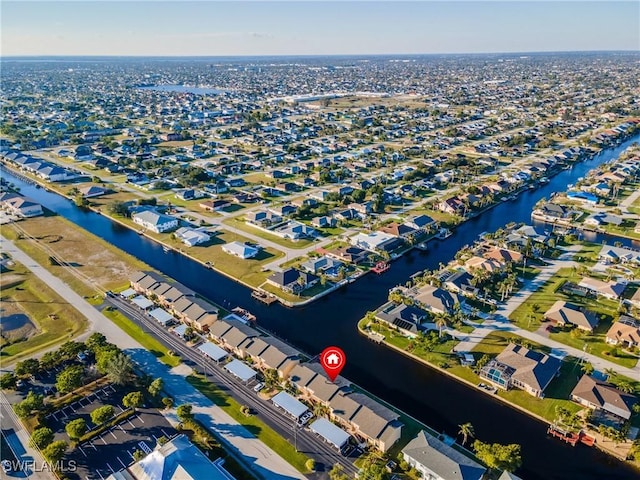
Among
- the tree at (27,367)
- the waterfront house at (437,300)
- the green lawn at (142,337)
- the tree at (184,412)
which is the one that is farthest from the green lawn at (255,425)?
the waterfront house at (437,300)

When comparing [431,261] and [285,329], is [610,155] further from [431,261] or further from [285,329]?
[285,329]

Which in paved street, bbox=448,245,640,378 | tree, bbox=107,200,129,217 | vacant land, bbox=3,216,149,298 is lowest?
paved street, bbox=448,245,640,378

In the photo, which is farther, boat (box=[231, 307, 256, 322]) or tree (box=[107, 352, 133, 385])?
boat (box=[231, 307, 256, 322])

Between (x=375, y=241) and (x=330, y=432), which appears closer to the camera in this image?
(x=330, y=432)

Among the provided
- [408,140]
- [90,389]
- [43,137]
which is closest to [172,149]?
[43,137]

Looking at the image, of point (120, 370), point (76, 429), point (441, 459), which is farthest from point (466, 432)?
point (76, 429)

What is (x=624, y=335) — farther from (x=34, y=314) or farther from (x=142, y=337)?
(x=34, y=314)

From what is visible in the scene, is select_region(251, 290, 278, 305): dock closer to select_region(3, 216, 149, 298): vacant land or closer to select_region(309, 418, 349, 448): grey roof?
select_region(3, 216, 149, 298): vacant land

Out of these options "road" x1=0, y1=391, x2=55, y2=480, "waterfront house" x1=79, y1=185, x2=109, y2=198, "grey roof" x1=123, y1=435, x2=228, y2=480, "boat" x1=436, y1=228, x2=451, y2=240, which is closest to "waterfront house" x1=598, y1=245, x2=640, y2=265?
"boat" x1=436, y1=228, x2=451, y2=240

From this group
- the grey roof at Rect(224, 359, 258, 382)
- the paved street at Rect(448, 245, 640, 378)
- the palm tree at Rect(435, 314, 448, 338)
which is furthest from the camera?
the palm tree at Rect(435, 314, 448, 338)
